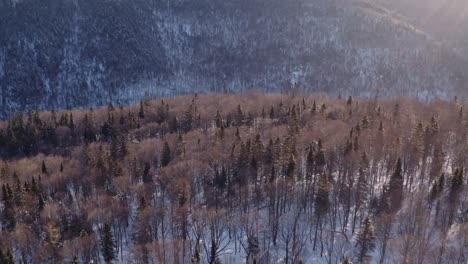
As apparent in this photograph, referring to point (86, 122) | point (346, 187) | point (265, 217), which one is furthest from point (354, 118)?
point (86, 122)

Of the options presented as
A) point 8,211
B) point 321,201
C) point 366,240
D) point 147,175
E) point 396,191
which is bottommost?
point 366,240

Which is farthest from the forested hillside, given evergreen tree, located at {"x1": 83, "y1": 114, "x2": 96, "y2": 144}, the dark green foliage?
evergreen tree, located at {"x1": 83, "y1": 114, "x2": 96, "y2": 144}

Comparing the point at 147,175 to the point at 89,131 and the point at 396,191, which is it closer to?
the point at 396,191

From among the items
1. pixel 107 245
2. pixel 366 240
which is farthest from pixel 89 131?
pixel 366 240

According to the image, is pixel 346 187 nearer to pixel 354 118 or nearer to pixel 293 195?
pixel 293 195

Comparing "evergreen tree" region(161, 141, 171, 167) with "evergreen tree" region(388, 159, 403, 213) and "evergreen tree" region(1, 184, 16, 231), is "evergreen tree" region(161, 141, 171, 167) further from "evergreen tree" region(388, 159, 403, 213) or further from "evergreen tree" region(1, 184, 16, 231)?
"evergreen tree" region(388, 159, 403, 213)

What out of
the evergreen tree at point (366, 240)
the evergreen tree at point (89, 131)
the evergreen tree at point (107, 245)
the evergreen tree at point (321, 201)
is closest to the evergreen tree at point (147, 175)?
the evergreen tree at point (107, 245)
